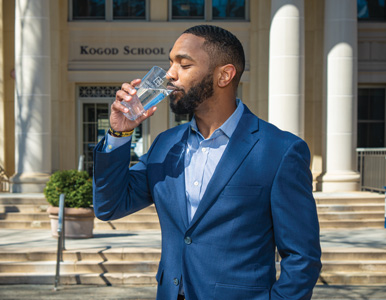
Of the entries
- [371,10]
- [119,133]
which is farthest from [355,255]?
[371,10]

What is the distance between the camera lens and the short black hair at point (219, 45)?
2.77 m

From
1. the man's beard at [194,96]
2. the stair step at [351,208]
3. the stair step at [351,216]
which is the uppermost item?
the man's beard at [194,96]

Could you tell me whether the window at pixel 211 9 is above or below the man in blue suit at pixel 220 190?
above

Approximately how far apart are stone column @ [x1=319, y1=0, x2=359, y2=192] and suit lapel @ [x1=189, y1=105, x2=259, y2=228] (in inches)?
549

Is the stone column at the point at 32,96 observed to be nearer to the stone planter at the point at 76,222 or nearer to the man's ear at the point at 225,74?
the stone planter at the point at 76,222

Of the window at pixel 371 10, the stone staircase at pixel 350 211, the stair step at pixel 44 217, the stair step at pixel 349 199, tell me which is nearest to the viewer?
the stair step at pixel 44 217

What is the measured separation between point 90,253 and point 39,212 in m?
4.32

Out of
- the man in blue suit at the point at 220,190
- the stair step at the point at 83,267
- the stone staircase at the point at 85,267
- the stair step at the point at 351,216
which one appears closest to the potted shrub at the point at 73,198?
the stone staircase at the point at 85,267

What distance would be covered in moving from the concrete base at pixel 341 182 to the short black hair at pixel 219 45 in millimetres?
13963

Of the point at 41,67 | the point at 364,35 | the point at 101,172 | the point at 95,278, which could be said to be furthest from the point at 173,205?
the point at 364,35

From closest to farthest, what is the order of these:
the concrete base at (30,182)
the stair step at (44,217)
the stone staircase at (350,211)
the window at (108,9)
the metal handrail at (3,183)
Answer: the stair step at (44,217) < the stone staircase at (350,211) < the concrete base at (30,182) < the metal handrail at (3,183) < the window at (108,9)

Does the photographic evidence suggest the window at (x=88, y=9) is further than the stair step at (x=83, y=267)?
Yes

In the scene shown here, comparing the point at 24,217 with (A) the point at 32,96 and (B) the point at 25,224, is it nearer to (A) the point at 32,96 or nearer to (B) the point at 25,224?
(B) the point at 25,224

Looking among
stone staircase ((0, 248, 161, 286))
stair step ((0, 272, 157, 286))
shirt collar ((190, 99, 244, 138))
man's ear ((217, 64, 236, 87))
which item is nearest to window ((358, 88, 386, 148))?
stone staircase ((0, 248, 161, 286))
